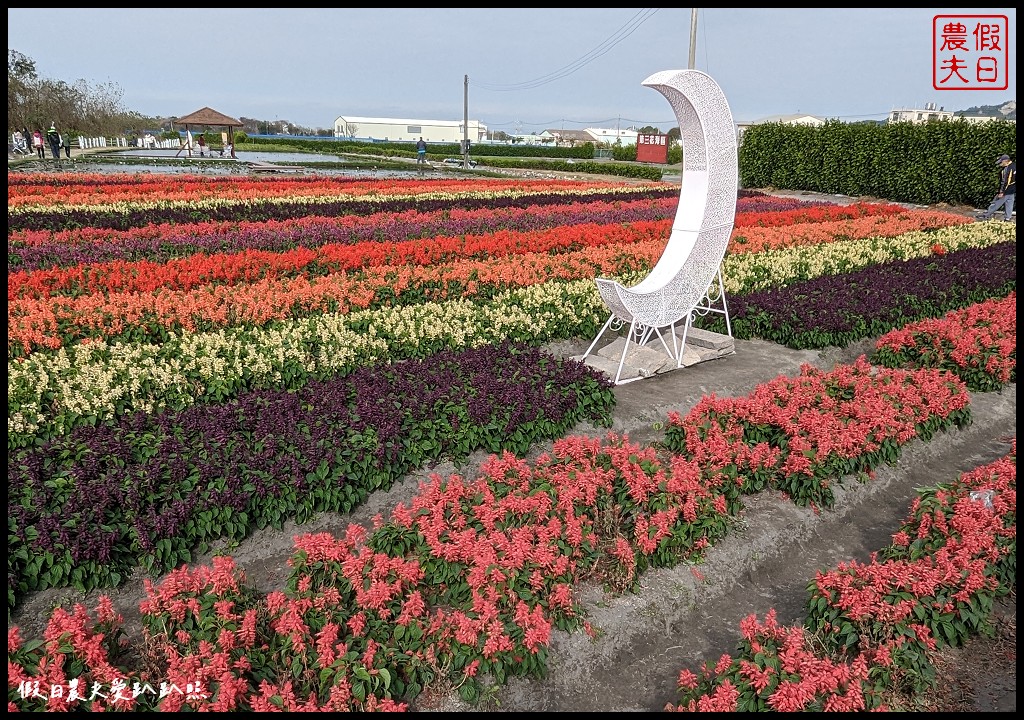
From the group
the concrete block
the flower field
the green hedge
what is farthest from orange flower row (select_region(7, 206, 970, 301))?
the green hedge

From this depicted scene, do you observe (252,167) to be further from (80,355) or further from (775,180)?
(80,355)

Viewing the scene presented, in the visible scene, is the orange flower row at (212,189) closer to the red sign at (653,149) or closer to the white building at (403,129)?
the red sign at (653,149)

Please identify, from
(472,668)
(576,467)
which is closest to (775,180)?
(576,467)

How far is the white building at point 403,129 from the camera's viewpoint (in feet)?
304

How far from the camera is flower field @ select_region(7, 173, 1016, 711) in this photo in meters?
3.05

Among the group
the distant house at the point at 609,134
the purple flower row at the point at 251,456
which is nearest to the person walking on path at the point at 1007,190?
the purple flower row at the point at 251,456

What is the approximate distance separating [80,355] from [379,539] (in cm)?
390

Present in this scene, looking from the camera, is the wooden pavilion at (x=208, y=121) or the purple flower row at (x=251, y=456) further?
the wooden pavilion at (x=208, y=121)

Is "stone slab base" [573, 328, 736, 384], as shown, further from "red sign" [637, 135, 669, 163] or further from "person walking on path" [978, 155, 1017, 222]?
"red sign" [637, 135, 669, 163]

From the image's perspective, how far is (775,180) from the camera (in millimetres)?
28875

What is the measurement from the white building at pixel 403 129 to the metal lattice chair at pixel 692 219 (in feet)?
294

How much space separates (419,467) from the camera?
193 inches

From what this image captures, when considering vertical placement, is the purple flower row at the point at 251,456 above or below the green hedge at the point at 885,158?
below

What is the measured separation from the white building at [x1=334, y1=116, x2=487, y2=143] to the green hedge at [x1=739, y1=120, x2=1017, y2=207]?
2698 inches
